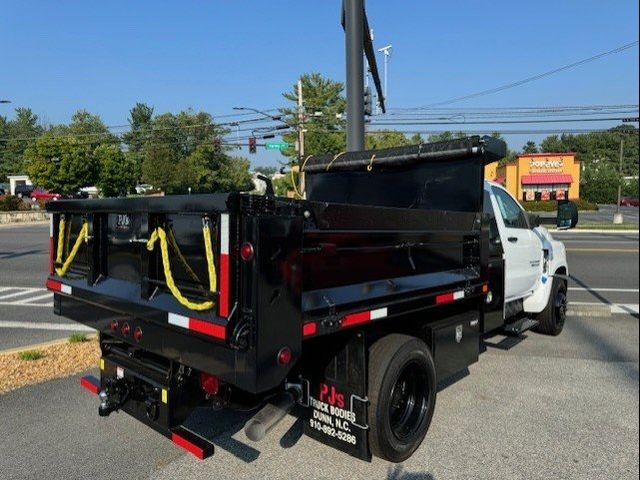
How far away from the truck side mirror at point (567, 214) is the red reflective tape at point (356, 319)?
12.6 ft

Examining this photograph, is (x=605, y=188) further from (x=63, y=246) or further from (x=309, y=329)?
(x=63, y=246)

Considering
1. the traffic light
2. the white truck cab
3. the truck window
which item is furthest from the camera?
the traffic light

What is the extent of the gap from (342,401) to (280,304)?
3.40 ft

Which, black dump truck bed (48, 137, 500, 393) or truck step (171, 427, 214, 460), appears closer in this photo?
black dump truck bed (48, 137, 500, 393)

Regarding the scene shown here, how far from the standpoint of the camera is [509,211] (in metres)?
5.88

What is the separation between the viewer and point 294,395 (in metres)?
3.34

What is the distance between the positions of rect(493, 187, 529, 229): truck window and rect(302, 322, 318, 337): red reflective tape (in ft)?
11.1

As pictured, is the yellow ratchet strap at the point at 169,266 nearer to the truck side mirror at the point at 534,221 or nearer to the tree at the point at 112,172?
the truck side mirror at the point at 534,221

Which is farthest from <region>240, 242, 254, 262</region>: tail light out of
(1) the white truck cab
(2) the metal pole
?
(2) the metal pole

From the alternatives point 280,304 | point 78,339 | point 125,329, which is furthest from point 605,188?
point 78,339

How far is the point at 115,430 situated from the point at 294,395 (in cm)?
159

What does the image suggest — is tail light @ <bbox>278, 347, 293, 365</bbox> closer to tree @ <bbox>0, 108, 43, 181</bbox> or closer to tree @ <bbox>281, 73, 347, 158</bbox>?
tree @ <bbox>281, 73, 347, 158</bbox>

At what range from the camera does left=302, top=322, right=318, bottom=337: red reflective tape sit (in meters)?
2.81

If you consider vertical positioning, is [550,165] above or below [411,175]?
above
